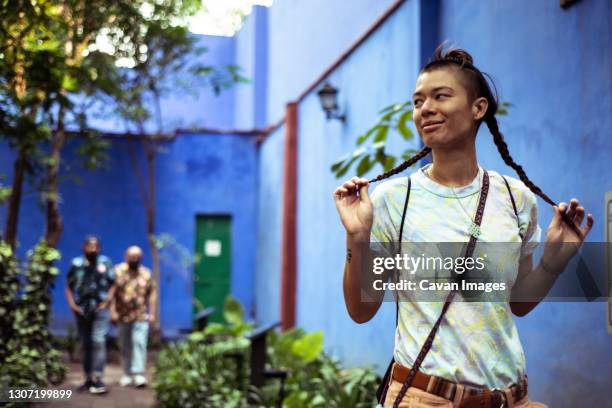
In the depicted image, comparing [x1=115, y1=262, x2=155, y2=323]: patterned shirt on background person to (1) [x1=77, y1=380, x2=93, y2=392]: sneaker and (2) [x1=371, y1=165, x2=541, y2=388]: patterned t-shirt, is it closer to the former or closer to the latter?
(1) [x1=77, y1=380, x2=93, y2=392]: sneaker

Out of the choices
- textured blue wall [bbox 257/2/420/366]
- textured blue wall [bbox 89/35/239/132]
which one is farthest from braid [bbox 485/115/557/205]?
textured blue wall [bbox 89/35/239/132]

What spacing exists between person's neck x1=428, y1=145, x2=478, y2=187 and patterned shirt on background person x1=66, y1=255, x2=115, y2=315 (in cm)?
742

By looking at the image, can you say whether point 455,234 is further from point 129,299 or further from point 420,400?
point 129,299

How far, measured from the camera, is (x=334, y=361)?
28.3 feet

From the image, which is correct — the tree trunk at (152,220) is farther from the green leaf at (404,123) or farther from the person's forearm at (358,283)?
the person's forearm at (358,283)

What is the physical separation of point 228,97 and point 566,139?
16875 millimetres

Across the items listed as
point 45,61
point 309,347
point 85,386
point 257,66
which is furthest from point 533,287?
point 257,66

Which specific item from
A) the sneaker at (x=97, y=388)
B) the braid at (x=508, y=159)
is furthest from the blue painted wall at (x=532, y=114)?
the sneaker at (x=97, y=388)

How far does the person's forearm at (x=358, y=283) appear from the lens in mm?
2078

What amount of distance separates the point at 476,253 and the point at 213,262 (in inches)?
549

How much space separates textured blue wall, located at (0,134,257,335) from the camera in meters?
15.0

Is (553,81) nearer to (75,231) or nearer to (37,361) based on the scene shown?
(37,361)

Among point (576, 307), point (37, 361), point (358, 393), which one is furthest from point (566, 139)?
point (37, 361)

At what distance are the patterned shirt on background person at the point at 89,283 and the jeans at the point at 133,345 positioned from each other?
2.09 feet
